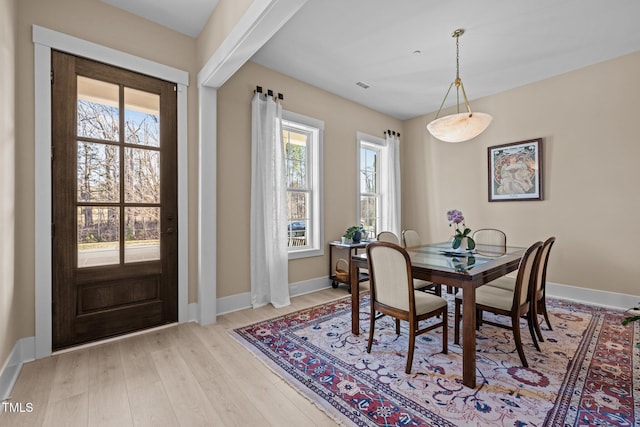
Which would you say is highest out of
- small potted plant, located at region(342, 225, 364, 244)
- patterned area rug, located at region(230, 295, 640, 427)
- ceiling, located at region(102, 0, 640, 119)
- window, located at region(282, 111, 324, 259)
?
ceiling, located at region(102, 0, 640, 119)

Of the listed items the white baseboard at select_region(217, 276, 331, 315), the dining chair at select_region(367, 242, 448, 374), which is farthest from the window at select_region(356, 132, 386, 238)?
the dining chair at select_region(367, 242, 448, 374)

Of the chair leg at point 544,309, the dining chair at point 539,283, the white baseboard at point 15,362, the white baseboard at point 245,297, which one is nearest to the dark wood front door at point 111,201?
the white baseboard at point 15,362

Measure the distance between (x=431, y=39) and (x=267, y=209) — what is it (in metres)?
2.56

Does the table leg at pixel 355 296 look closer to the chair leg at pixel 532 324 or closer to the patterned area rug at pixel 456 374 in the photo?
the patterned area rug at pixel 456 374

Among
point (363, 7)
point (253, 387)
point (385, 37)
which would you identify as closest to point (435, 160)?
point (385, 37)

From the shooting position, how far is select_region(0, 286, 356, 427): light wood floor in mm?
1593

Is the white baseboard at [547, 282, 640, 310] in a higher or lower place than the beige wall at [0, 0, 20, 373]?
lower

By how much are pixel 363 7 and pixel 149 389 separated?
337cm

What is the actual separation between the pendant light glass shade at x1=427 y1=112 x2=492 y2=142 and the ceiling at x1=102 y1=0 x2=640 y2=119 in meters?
0.85

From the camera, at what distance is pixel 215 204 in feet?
9.81

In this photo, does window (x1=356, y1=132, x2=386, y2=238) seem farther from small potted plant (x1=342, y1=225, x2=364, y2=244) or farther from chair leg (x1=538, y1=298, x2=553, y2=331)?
chair leg (x1=538, y1=298, x2=553, y2=331)

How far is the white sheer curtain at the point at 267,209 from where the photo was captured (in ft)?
11.2

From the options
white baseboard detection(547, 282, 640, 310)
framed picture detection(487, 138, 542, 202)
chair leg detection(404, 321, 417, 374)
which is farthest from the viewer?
framed picture detection(487, 138, 542, 202)

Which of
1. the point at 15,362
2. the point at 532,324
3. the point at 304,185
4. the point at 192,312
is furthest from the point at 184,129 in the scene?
the point at 532,324
